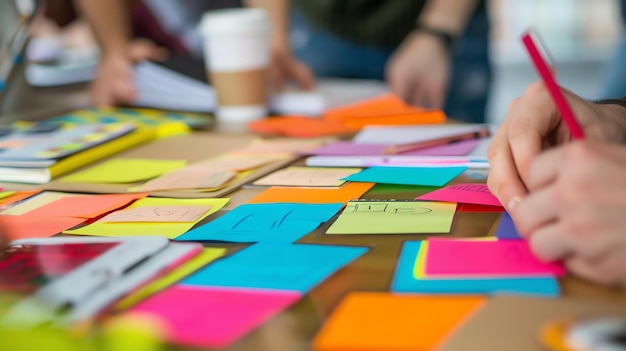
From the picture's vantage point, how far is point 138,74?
1.38 meters

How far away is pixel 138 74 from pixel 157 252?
94 cm

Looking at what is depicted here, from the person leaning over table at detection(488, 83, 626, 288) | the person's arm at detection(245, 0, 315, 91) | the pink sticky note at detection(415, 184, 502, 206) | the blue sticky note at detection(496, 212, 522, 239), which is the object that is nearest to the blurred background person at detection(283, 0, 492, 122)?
the person's arm at detection(245, 0, 315, 91)

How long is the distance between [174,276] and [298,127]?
628 mm

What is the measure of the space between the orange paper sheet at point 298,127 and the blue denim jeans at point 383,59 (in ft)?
2.01

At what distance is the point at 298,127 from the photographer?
3.57ft

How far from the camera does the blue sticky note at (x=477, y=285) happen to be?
0.43 metres

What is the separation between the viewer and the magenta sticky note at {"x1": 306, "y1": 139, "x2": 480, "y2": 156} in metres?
0.83

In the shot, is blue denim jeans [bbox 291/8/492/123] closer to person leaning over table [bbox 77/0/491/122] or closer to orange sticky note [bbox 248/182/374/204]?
person leaning over table [bbox 77/0/491/122]

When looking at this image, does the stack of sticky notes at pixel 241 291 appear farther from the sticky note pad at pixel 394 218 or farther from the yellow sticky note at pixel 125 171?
the yellow sticky note at pixel 125 171

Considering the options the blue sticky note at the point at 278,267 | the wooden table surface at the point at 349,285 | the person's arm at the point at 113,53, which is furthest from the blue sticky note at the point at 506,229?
the person's arm at the point at 113,53

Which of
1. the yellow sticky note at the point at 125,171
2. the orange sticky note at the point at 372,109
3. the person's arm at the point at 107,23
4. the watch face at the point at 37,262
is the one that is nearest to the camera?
the watch face at the point at 37,262

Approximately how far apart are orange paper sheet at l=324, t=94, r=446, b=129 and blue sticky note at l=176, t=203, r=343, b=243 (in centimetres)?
47

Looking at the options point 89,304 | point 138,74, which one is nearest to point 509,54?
point 138,74

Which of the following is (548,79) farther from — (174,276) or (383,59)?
(383,59)
